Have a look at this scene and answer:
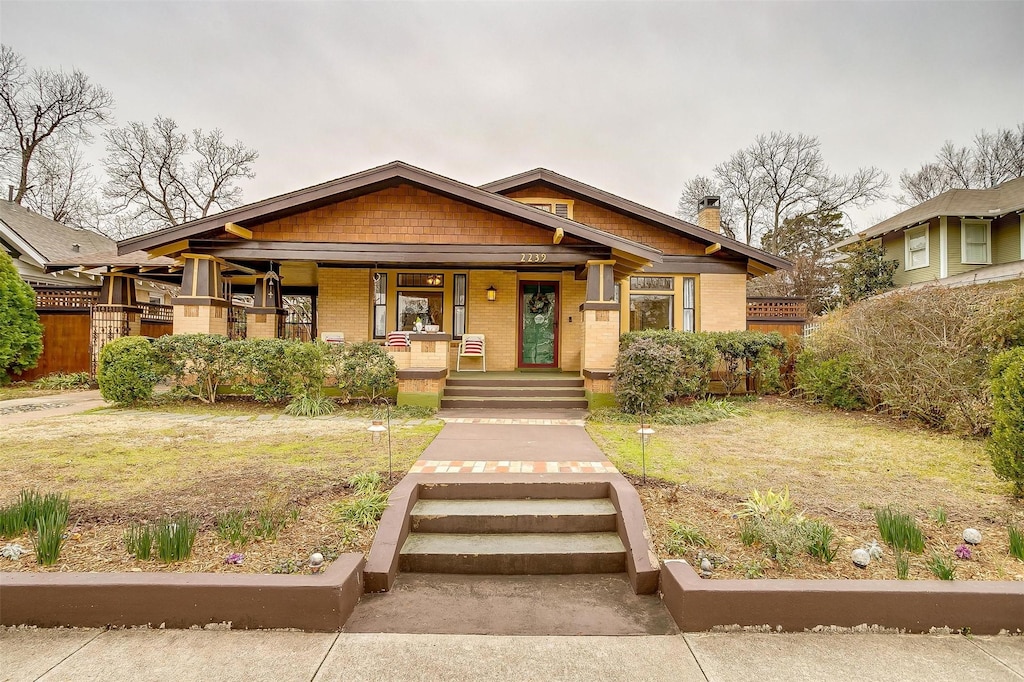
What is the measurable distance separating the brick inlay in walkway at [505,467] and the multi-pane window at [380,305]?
8.32m

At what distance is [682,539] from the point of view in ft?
11.9

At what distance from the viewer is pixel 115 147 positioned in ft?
82.3

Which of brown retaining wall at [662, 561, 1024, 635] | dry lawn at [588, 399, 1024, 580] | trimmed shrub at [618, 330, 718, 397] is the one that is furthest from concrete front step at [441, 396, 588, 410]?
brown retaining wall at [662, 561, 1024, 635]

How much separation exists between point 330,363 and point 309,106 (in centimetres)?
1657

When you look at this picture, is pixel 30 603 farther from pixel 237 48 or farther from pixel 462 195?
pixel 237 48

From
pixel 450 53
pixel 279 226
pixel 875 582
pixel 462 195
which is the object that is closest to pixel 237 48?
pixel 450 53

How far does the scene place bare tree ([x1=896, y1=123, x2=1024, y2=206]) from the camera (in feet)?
78.1

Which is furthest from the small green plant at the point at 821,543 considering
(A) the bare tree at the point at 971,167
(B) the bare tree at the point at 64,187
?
(B) the bare tree at the point at 64,187

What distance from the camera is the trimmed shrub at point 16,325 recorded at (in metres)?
12.5

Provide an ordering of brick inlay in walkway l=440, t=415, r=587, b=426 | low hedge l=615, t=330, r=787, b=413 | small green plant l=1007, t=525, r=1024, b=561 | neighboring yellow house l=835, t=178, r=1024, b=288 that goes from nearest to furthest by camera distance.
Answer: small green plant l=1007, t=525, r=1024, b=561
brick inlay in walkway l=440, t=415, r=587, b=426
low hedge l=615, t=330, r=787, b=413
neighboring yellow house l=835, t=178, r=1024, b=288

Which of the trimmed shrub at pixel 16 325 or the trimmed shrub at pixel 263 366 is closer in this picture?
the trimmed shrub at pixel 263 366

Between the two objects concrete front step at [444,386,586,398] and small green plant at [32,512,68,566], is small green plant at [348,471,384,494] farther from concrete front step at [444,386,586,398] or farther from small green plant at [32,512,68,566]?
concrete front step at [444,386,586,398]

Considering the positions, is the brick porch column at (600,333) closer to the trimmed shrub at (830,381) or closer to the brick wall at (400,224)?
the brick wall at (400,224)

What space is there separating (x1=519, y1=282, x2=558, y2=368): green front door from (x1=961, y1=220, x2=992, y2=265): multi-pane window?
1522 centimetres
